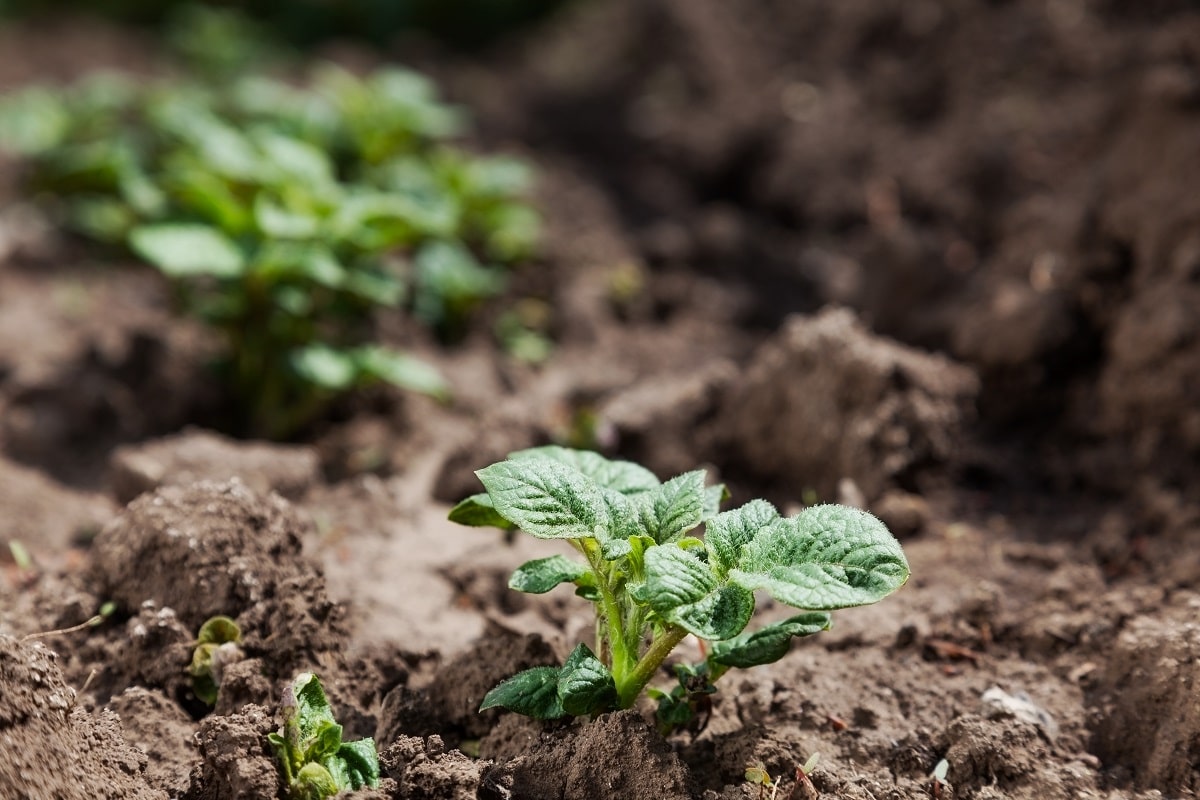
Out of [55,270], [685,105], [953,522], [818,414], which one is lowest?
[953,522]

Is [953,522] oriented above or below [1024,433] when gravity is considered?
below

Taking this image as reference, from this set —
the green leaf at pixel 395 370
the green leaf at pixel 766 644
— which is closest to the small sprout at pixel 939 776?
the green leaf at pixel 766 644

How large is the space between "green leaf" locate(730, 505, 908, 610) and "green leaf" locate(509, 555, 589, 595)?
1.01 ft

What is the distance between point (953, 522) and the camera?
8.86 feet

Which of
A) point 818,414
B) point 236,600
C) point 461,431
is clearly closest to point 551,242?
point 461,431

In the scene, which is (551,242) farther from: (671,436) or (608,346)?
(671,436)

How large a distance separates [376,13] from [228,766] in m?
6.24

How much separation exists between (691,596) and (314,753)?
2.25 ft

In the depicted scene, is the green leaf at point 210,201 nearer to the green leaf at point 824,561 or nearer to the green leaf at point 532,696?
the green leaf at point 532,696

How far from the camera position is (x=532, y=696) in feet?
5.93

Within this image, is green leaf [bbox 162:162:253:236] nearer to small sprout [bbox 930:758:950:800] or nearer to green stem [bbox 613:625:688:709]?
green stem [bbox 613:625:688:709]

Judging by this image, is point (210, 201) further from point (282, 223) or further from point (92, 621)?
point (92, 621)

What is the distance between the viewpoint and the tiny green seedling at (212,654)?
2000 mm

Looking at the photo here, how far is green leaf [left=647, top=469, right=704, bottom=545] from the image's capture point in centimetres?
178
